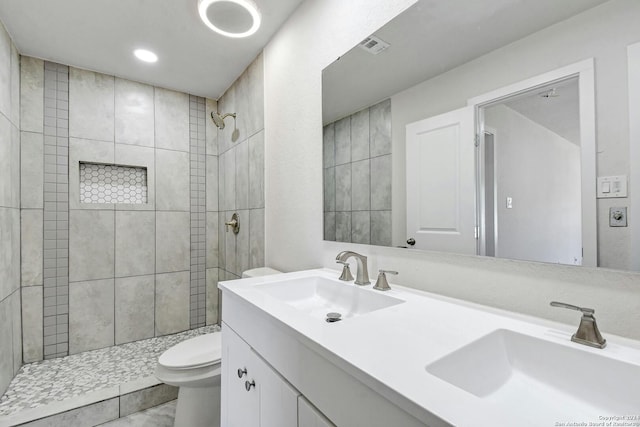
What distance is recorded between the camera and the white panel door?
3.11 feet

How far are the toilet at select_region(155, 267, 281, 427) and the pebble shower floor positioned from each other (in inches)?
22.4

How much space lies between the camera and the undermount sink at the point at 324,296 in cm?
109

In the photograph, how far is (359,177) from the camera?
1.34 metres

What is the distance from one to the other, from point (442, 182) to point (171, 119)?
254 centimetres

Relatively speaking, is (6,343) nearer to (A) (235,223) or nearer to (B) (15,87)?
(A) (235,223)

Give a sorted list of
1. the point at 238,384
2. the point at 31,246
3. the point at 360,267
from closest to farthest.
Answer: the point at 238,384 < the point at 360,267 < the point at 31,246

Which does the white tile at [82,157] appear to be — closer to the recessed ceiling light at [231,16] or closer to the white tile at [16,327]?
the white tile at [16,327]

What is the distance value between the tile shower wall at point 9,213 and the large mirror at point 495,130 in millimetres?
2023

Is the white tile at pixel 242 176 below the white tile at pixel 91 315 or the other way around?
the other way around

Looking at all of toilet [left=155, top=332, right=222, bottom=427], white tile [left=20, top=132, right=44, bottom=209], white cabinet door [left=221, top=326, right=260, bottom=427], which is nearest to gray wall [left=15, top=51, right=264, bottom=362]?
white tile [left=20, top=132, right=44, bottom=209]

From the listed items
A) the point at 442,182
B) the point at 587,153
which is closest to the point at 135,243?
the point at 442,182

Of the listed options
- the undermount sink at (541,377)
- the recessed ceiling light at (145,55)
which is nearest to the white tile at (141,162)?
the recessed ceiling light at (145,55)

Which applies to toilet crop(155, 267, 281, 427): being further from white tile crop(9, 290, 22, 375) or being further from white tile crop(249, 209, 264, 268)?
white tile crop(9, 290, 22, 375)

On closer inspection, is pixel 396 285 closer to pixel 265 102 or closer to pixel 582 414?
pixel 582 414
